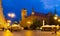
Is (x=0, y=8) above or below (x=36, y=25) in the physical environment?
above

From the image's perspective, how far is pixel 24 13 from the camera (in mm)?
Result: 61500

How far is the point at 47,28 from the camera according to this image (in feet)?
99.7

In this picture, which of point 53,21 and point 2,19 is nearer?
point 53,21

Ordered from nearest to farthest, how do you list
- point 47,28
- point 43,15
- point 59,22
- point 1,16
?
point 47,28 < point 59,22 < point 43,15 < point 1,16

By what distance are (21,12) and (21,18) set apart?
204 centimetres

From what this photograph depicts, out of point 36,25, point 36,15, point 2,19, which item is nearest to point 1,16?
point 2,19

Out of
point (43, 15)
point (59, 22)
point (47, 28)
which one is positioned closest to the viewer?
point (47, 28)

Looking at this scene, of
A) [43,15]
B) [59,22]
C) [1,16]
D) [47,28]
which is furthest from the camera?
[1,16]

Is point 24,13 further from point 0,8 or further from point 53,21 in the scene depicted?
point 53,21

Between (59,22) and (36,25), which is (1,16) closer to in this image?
(36,25)

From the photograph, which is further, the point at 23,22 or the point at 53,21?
the point at 23,22

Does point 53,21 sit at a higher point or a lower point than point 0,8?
lower

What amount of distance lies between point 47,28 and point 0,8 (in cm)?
3261

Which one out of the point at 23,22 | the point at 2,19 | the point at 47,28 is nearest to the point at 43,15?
the point at 23,22
